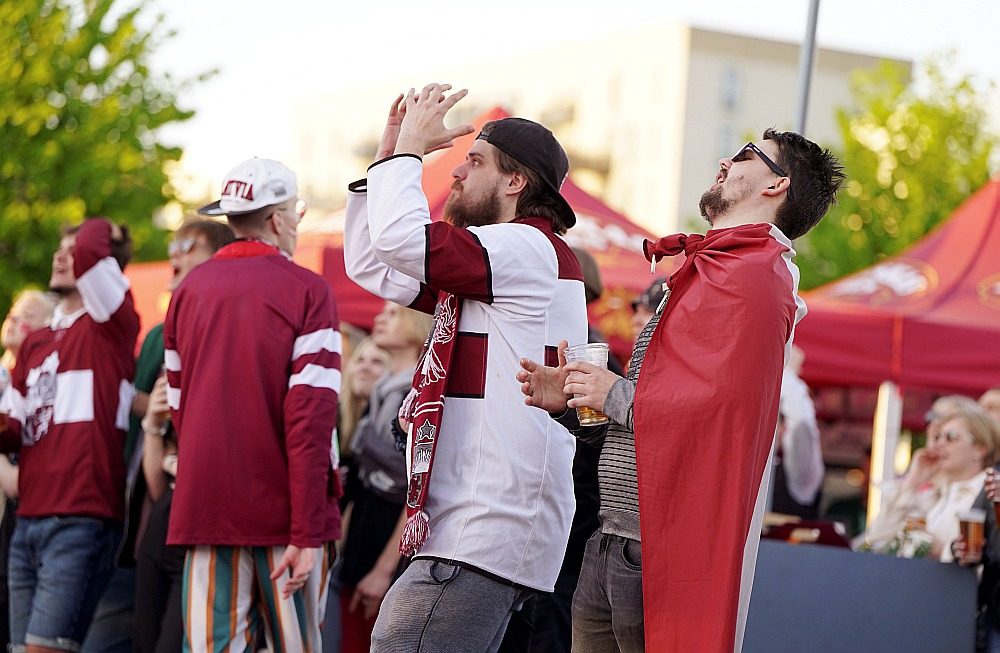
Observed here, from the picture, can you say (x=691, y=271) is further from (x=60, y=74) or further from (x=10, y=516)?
(x=60, y=74)

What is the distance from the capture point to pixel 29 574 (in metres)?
5.01

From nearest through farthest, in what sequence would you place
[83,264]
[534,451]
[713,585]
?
1. [713,585]
2. [534,451]
3. [83,264]

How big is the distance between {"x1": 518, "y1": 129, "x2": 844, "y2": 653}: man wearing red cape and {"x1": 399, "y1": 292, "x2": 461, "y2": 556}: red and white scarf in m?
0.28

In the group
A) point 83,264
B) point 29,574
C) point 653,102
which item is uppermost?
point 653,102

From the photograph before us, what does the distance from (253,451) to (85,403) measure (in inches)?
49.0

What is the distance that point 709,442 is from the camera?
9.14ft

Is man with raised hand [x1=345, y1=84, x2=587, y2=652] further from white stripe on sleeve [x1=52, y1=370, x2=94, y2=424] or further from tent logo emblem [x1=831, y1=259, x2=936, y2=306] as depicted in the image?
tent logo emblem [x1=831, y1=259, x2=936, y2=306]

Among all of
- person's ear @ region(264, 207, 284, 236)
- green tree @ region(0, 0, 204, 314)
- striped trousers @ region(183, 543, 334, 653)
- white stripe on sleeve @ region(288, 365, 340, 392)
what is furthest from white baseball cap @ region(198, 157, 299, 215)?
green tree @ region(0, 0, 204, 314)

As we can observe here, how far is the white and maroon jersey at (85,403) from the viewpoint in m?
4.87

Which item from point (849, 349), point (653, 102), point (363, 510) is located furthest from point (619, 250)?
point (653, 102)

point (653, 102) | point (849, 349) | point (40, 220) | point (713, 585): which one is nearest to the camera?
point (713, 585)

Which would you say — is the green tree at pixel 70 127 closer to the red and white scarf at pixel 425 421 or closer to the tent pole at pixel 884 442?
the tent pole at pixel 884 442

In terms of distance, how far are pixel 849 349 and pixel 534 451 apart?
544cm

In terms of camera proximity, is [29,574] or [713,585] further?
[29,574]
